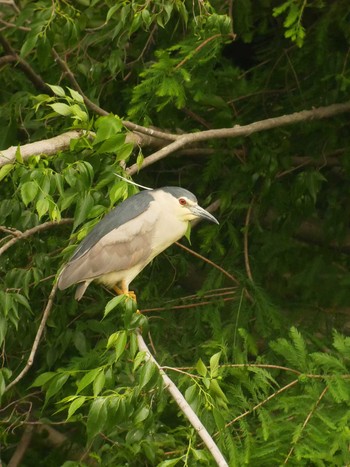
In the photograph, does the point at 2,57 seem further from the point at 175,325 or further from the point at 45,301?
the point at 175,325

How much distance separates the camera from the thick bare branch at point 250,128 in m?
4.62

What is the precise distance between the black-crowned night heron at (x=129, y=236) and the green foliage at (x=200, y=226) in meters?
0.07

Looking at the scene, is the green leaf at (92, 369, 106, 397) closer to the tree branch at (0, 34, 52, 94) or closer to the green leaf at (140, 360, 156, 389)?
the green leaf at (140, 360, 156, 389)

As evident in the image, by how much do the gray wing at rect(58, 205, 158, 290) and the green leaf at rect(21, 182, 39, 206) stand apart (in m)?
0.41

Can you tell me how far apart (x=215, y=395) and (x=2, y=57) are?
238 centimetres

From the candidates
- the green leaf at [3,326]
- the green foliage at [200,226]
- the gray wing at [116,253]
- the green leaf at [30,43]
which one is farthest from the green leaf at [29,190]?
the green leaf at [30,43]

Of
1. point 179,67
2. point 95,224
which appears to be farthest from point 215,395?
point 179,67

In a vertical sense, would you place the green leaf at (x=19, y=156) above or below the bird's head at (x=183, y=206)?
above

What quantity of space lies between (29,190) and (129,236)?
1.91ft

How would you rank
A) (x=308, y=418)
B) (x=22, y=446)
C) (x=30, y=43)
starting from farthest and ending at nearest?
(x=22, y=446) → (x=30, y=43) → (x=308, y=418)

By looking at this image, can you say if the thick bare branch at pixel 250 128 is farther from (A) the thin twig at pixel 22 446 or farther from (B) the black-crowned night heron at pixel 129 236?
(A) the thin twig at pixel 22 446

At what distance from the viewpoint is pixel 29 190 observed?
12.4ft

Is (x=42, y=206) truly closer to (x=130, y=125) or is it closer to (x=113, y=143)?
(x=113, y=143)

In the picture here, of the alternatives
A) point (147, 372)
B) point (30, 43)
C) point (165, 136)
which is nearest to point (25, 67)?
point (30, 43)
